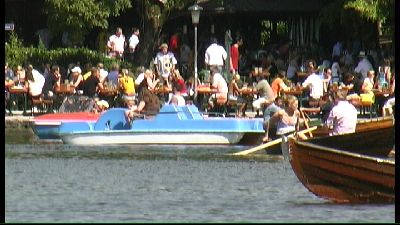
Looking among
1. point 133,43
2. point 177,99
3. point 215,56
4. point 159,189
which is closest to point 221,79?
point 215,56

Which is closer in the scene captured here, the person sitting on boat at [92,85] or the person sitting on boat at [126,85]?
the person sitting on boat at [126,85]

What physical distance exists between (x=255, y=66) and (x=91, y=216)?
1050 inches

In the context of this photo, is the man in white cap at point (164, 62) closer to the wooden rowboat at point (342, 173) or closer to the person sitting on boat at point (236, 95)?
the person sitting on boat at point (236, 95)

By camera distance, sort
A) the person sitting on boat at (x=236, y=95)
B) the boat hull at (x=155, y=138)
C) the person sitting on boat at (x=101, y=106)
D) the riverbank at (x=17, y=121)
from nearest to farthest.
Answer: the boat hull at (x=155, y=138) → the person sitting on boat at (x=101, y=106) → the riverbank at (x=17, y=121) → the person sitting on boat at (x=236, y=95)

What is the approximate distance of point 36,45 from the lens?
4928 centimetres

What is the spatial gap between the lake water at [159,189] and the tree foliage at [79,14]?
537 inches

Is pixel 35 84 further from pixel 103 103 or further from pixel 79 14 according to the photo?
pixel 79 14

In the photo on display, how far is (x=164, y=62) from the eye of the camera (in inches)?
1772

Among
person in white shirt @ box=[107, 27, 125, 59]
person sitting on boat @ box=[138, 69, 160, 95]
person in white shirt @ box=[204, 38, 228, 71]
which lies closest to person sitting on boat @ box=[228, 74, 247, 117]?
person in white shirt @ box=[204, 38, 228, 71]

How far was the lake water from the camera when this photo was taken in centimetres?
2208

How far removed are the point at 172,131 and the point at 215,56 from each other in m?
10.0

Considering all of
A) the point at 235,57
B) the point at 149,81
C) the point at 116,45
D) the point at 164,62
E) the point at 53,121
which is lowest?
the point at 53,121

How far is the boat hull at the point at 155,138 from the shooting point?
115 ft

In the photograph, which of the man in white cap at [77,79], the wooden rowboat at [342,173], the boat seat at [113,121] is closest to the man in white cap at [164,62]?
the man in white cap at [77,79]
